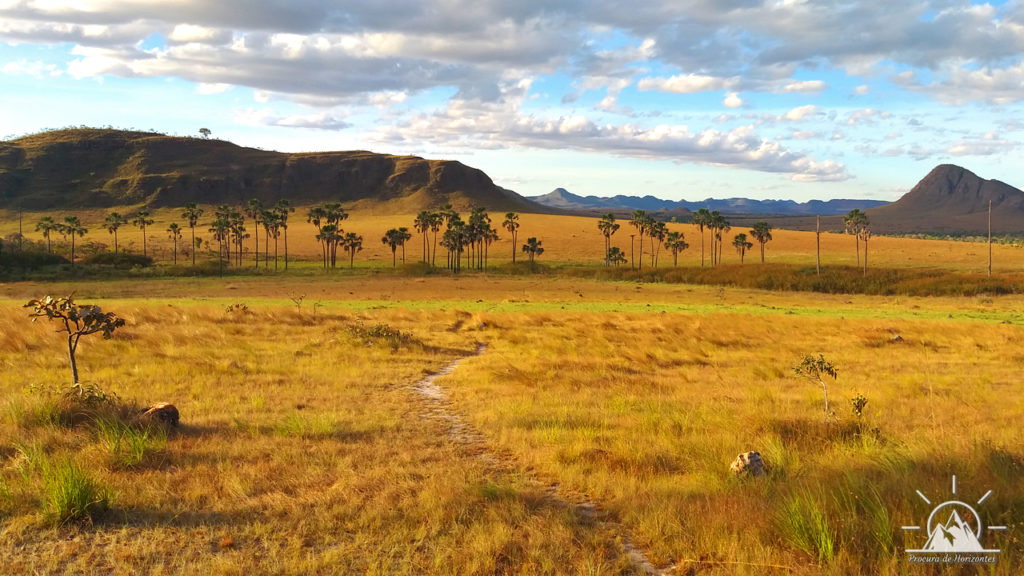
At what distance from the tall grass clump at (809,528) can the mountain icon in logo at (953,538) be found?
82 centimetres

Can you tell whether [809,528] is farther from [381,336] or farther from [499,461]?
[381,336]

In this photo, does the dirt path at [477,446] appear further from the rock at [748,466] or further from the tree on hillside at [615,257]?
the tree on hillside at [615,257]

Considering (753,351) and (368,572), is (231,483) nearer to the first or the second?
(368,572)

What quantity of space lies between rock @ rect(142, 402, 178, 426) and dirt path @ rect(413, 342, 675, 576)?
4.60m

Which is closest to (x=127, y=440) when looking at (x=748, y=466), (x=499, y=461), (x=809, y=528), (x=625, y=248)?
(x=499, y=461)

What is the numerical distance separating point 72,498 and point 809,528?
7.65m

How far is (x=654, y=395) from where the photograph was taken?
48.5 ft

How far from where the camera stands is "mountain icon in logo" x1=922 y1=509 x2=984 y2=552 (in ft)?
18.0

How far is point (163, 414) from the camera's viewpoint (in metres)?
10.3

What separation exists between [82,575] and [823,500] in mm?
7086

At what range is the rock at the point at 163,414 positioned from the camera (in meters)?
10.1

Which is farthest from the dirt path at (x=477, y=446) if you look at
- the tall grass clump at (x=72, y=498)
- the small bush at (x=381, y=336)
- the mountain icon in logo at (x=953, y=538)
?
the tall grass clump at (x=72, y=498)

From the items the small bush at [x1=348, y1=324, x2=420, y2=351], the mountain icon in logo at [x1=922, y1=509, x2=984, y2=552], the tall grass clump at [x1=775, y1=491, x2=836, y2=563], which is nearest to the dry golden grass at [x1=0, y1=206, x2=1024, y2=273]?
the small bush at [x1=348, y1=324, x2=420, y2=351]

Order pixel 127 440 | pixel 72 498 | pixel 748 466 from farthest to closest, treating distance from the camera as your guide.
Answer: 1. pixel 127 440
2. pixel 748 466
3. pixel 72 498
